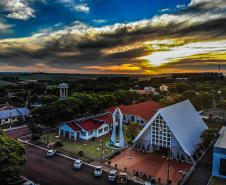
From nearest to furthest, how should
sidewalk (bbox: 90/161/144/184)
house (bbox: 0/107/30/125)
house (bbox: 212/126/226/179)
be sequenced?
1. sidewalk (bbox: 90/161/144/184)
2. house (bbox: 212/126/226/179)
3. house (bbox: 0/107/30/125)

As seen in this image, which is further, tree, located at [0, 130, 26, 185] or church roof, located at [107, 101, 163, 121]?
church roof, located at [107, 101, 163, 121]

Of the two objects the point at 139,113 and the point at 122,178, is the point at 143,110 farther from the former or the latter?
the point at 122,178

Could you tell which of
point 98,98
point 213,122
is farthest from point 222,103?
point 98,98

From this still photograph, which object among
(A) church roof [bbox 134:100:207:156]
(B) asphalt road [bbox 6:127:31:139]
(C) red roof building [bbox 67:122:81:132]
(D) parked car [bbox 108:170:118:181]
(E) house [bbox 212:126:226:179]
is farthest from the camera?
(B) asphalt road [bbox 6:127:31:139]

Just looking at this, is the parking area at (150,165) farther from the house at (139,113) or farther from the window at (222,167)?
the house at (139,113)

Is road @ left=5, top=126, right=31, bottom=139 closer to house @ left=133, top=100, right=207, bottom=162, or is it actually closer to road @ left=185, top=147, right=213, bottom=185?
house @ left=133, top=100, right=207, bottom=162

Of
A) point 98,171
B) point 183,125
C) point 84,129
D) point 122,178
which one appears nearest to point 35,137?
point 84,129

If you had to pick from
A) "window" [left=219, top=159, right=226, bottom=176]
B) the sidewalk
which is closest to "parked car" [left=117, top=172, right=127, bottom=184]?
the sidewalk
